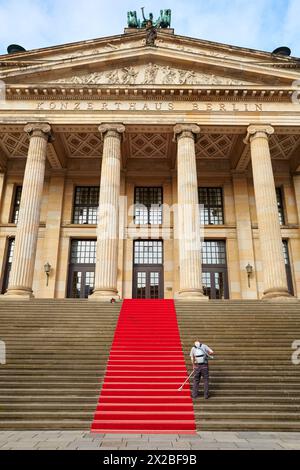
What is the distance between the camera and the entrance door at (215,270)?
26078 millimetres

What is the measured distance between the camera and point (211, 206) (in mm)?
28531

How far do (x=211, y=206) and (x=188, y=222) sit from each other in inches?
331

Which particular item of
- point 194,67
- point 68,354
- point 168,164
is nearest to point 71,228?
point 168,164

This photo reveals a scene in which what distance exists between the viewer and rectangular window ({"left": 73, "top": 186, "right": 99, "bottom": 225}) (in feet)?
91.9

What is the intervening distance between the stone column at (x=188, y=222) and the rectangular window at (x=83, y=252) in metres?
8.69

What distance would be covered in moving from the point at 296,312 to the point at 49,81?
20.0m

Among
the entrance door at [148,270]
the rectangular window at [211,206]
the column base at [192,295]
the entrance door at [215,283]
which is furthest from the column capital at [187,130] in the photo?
the entrance door at [215,283]

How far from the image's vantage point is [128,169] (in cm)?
2852

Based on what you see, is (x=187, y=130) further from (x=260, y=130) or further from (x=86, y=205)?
(x=86, y=205)

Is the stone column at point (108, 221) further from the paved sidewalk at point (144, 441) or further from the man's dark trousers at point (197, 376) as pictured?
the paved sidewalk at point (144, 441)

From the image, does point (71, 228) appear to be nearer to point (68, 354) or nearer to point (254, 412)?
point (68, 354)

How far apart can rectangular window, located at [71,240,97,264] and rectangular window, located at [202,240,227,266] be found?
820 centimetres

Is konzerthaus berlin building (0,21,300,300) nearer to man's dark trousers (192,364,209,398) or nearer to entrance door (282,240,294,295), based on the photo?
entrance door (282,240,294,295)

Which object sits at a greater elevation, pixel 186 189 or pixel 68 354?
pixel 186 189
